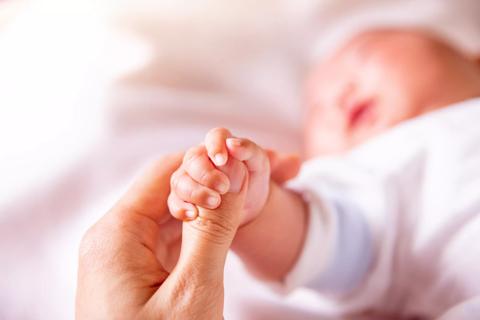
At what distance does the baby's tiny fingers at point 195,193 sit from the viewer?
515 millimetres

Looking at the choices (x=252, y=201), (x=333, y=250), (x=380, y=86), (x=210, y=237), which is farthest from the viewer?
(x=380, y=86)

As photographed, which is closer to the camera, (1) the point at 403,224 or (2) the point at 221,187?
(2) the point at 221,187

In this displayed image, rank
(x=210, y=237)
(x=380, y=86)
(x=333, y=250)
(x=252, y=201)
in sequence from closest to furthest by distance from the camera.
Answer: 1. (x=210, y=237)
2. (x=252, y=201)
3. (x=333, y=250)
4. (x=380, y=86)

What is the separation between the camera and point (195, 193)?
0.52 m

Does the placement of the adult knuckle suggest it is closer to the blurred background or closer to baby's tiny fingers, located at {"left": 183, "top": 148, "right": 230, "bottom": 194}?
baby's tiny fingers, located at {"left": 183, "top": 148, "right": 230, "bottom": 194}

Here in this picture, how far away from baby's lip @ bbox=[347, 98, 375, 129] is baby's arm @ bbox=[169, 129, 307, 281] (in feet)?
0.90

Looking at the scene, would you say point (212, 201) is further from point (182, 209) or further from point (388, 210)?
point (388, 210)

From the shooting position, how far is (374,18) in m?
1.32

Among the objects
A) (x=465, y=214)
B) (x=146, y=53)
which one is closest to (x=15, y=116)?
(x=146, y=53)

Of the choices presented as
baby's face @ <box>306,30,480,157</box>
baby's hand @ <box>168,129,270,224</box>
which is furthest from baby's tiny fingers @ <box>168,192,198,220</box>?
baby's face @ <box>306,30,480,157</box>

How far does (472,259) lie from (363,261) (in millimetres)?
147

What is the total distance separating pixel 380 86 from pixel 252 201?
1.46 ft

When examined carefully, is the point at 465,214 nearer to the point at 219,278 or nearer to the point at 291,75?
the point at 219,278

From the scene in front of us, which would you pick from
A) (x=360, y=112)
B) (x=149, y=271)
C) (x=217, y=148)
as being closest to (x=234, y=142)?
(x=217, y=148)
